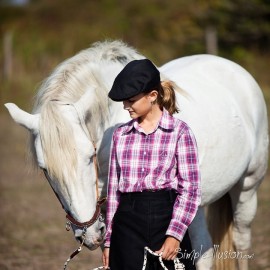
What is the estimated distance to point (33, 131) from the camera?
3.07 metres

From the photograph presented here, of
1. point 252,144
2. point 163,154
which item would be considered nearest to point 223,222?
point 252,144

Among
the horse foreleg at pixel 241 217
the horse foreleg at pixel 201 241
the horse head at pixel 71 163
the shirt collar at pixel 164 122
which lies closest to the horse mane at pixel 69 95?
the horse head at pixel 71 163

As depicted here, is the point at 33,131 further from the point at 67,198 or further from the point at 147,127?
the point at 147,127

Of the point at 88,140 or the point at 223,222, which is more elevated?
the point at 88,140

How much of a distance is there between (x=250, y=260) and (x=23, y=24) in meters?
27.7

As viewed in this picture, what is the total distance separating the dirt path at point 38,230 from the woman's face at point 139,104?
767mm

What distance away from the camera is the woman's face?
281cm

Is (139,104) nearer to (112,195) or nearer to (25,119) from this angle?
(112,195)

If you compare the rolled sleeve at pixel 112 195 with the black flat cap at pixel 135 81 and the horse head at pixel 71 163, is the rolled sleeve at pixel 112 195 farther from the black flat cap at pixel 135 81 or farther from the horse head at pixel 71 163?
the black flat cap at pixel 135 81

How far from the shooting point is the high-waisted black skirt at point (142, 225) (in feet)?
9.36

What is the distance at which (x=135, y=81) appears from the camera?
110 inches

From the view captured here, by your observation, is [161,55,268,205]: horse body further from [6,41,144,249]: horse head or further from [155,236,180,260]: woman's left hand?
[155,236,180,260]: woman's left hand

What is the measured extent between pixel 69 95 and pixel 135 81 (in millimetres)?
549

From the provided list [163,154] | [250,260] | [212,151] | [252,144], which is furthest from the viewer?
[250,260]
